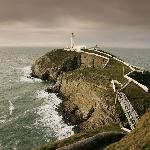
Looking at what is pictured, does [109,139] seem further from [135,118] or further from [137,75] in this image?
[137,75]

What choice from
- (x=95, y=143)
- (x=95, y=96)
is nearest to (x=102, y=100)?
(x=95, y=96)

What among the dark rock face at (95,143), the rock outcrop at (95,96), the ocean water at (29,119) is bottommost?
the ocean water at (29,119)

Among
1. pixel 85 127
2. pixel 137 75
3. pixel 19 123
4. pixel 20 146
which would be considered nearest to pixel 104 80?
pixel 137 75

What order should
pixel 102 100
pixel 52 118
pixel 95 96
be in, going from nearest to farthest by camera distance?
pixel 102 100, pixel 95 96, pixel 52 118

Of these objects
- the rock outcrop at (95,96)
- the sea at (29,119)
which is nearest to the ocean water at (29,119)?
the sea at (29,119)

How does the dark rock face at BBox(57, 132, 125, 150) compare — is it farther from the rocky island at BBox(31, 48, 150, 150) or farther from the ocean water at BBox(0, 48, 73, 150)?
the ocean water at BBox(0, 48, 73, 150)

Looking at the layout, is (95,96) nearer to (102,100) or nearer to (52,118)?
(102,100)

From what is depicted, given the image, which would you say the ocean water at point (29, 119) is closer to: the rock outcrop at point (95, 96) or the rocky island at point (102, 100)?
the rocky island at point (102, 100)

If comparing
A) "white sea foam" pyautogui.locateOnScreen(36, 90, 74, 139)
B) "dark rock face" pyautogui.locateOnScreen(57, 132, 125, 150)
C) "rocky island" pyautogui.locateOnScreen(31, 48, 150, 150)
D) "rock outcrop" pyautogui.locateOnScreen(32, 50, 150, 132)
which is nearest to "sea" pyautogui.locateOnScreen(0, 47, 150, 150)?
"white sea foam" pyautogui.locateOnScreen(36, 90, 74, 139)
